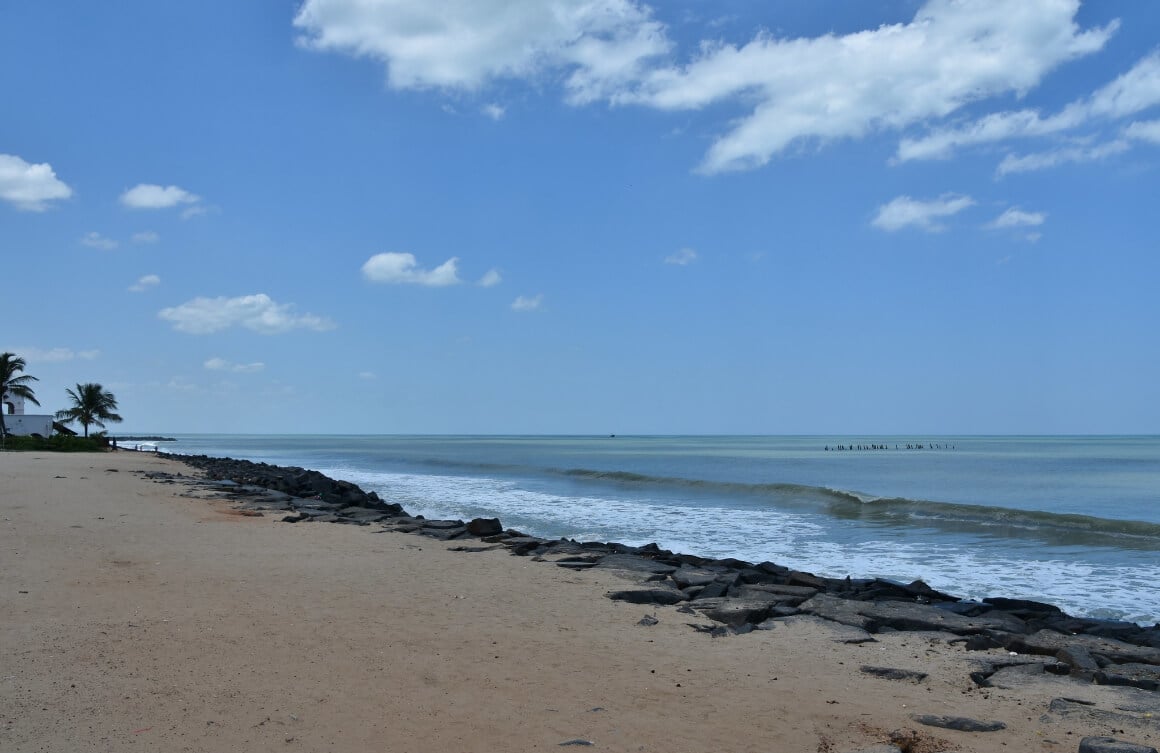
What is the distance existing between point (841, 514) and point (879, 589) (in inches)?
520

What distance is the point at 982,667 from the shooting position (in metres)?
6.86

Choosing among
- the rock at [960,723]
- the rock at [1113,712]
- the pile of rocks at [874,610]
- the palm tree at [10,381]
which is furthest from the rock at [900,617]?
the palm tree at [10,381]

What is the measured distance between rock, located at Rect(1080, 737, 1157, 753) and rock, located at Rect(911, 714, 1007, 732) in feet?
1.79

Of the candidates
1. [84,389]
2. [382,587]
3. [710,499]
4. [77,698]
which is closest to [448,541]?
[382,587]

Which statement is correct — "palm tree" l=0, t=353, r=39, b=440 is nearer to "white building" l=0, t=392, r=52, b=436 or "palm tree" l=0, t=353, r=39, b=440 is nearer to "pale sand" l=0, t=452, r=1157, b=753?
"white building" l=0, t=392, r=52, b=436

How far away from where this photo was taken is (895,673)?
655cm

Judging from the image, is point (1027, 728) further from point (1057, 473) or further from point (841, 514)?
point (1057, 473)

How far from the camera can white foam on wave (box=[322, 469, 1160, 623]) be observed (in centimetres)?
1165

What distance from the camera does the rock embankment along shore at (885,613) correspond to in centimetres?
679

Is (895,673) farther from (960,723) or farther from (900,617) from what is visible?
(900,617)

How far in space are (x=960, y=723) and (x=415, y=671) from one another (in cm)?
373

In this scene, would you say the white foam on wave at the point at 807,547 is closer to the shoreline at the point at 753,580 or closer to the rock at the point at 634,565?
the shoreline at the point at 753,580

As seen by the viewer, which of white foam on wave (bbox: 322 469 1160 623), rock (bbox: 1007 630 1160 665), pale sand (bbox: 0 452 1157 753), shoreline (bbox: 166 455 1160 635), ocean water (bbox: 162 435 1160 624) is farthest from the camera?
ocean water (bbox: 162 435 1160 624)

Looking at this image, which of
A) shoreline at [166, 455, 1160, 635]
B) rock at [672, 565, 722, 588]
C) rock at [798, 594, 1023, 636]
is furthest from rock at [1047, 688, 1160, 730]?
rock at [672, 565, 722, 588]
